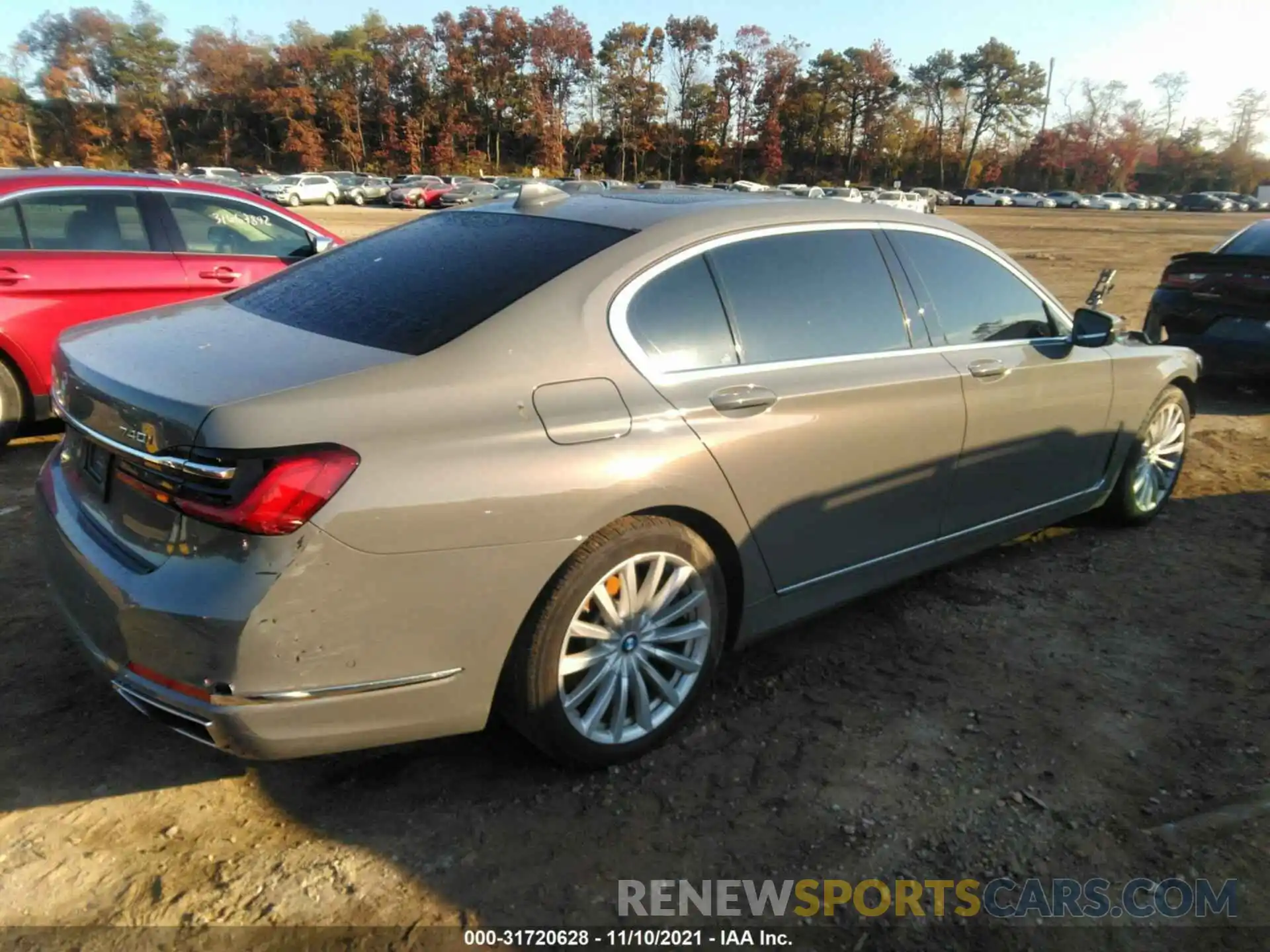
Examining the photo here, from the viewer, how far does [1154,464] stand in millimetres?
4965

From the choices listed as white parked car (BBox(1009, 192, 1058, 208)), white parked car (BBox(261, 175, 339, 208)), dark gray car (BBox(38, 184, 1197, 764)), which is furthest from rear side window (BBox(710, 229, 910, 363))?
white parked car (BBox(1009, 192, 1058, 208))

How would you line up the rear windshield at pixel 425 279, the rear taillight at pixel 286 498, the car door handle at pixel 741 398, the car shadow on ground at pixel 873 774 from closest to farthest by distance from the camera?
1. the rear taillight at pixel 286 498
2. the car shadow on ground at pixel 873 774
3. the rear windshield at pixel 425 279
4. the car door handle at pixel 741 398

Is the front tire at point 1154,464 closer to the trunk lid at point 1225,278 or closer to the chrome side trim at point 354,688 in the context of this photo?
the trunk lid at point 1225,278

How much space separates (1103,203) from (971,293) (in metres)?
80.8

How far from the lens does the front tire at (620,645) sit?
2.54 metres

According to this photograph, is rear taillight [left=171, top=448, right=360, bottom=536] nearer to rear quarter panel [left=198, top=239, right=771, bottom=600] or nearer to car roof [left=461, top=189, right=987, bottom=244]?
rear quarter panel [left=198, top=239, right=771, bottom=600]

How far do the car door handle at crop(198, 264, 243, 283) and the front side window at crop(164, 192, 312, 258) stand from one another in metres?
0.15

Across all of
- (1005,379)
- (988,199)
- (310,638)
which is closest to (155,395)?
(310,638)

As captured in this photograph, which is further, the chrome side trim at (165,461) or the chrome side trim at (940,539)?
the chrome side trim at (940,539)

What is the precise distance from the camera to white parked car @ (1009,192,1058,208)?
7250cm

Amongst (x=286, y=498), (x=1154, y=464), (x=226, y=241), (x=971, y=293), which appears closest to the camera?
(x=286, y=498)

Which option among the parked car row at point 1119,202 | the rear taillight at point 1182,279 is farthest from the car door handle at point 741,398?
the parked car row at point 1119,202

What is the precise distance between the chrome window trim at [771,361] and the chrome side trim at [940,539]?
2.42 ft

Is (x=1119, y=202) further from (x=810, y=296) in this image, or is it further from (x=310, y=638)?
(x=310, y=638)
